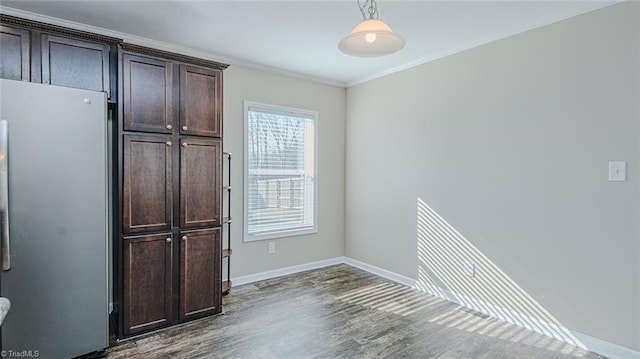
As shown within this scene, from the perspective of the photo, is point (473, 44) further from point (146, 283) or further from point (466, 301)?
point (146, 283)

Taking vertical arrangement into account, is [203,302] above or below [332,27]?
below

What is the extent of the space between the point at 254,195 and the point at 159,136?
151 centimetres

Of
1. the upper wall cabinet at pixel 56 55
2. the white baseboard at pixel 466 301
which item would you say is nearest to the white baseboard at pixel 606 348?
the white baseboard at pixel 466 301

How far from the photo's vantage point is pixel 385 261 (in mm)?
4250

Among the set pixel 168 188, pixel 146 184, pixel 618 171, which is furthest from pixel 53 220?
pixel 618 171

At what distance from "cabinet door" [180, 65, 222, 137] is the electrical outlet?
2.66 m

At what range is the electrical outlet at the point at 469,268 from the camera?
3295mm

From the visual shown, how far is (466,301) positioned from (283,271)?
212 cm

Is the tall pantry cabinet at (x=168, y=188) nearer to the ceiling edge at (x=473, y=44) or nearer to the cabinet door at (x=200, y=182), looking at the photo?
the cabinet door at (x=200, y=182)

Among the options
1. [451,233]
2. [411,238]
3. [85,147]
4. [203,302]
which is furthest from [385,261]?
[85,147]

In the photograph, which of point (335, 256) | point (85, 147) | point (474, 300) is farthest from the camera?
point (335, 256)

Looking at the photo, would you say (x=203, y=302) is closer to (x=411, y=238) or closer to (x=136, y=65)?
(x=136, y=65)

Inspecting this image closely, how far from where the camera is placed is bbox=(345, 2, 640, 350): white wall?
2.42 meters

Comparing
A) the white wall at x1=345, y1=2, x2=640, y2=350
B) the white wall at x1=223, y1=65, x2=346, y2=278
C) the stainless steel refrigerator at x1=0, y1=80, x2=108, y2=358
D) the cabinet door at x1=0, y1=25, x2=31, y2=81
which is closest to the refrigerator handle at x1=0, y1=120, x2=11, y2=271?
the stainless steel refrigerator at x1=0, y1=80, x2=108, y2=358
